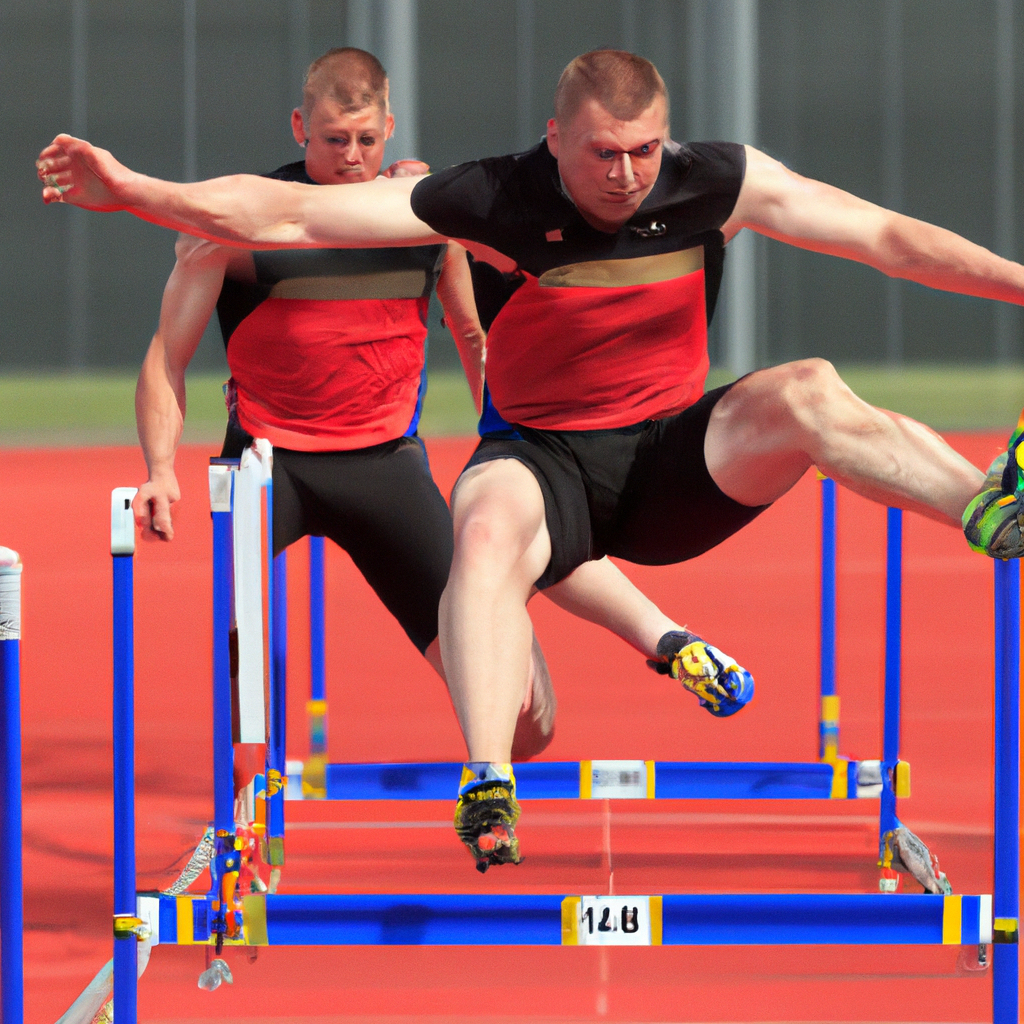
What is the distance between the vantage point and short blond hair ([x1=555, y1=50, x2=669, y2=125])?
9.82ft

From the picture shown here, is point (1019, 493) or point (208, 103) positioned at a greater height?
point (208, 103)

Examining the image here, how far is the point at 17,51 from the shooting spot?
639 inches

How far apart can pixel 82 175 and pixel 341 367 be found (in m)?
1.47

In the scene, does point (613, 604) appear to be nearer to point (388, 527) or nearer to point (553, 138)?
point (388, 527)

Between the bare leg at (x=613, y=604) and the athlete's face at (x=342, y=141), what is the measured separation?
1160mm

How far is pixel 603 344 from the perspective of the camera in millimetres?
3328

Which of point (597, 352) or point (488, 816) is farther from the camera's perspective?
point (597, 352)

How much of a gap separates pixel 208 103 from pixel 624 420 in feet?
45.4

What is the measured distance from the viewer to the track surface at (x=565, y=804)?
325 cm

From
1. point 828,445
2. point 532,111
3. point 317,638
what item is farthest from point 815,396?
point 532,111

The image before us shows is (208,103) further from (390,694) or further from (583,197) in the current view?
(583,197)

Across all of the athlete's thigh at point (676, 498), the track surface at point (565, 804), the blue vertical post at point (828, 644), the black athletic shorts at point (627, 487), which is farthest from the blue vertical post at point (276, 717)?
the blue vertical post at point (828, 644)

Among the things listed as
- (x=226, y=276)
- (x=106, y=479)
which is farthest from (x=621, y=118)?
(x=106, y=479)

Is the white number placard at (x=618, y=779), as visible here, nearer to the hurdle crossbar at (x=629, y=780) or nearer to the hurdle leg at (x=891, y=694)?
the hurdle crossbar at (x=629, y=780)
